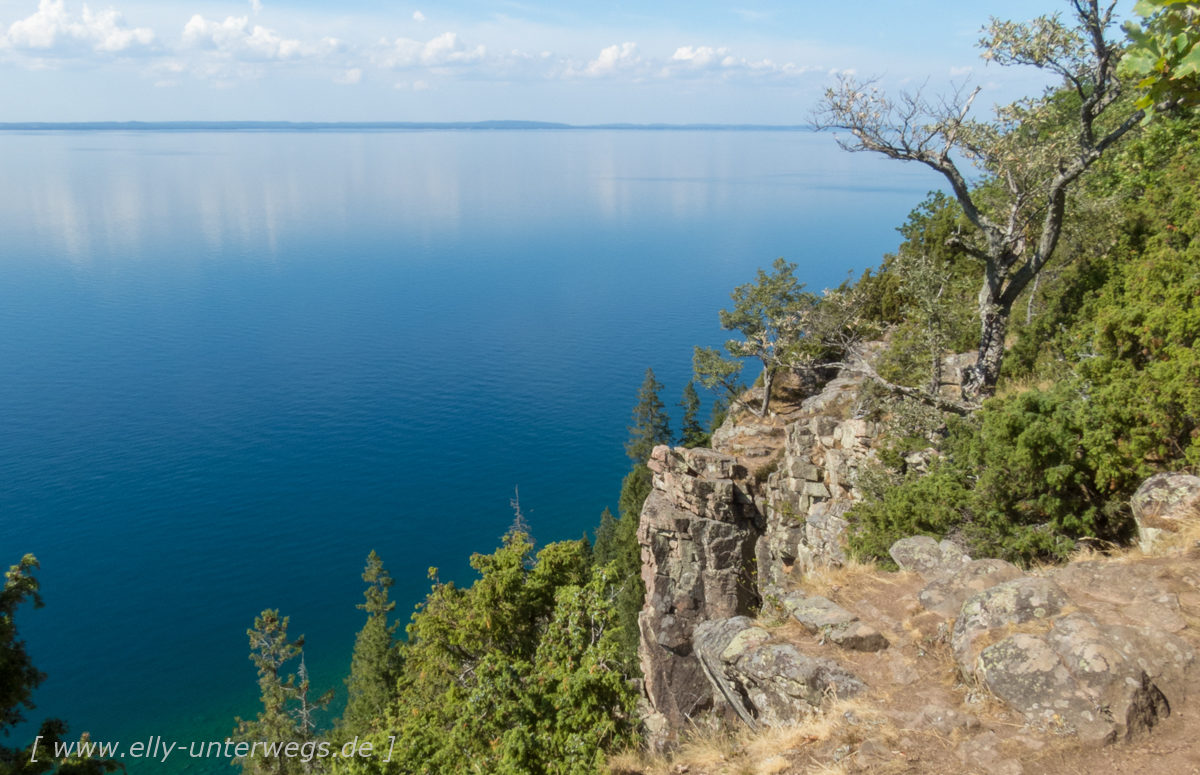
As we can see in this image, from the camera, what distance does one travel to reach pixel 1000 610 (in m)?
11.0

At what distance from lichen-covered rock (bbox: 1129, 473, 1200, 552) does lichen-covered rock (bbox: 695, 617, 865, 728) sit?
22.4ft

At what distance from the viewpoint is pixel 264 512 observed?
7569 centimetres

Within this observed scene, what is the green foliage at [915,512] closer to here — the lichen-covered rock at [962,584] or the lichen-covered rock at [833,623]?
the lichen-covered rock at [962,584]

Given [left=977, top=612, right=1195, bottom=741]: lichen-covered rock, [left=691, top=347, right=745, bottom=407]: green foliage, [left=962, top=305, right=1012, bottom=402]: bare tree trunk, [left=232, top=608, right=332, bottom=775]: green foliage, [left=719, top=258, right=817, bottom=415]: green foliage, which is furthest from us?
[left=691, top=347, right=745, bottom=407]: green foliage

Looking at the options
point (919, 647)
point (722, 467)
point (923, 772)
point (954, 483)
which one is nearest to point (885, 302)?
point (722, 467)

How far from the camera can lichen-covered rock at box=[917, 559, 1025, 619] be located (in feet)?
41.0

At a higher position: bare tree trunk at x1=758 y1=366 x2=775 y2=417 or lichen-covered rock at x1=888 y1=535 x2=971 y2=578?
lichen-covered rock at x1=888 y1=535 x2=971 y2=578

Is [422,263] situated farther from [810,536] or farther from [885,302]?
[810,536]

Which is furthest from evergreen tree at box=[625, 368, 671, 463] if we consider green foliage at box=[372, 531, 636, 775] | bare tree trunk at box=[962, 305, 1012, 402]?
bare tree trunk at box=[962, 305, 1012, 402]

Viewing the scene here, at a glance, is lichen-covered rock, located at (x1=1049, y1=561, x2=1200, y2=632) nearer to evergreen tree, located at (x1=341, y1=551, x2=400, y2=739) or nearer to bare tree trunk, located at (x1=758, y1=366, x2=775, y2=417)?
bare tree trunk, located at (x1=758, y1=366, x2=775, y2=417)

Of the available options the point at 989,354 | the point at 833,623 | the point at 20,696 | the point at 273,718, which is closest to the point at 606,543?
the point at 273,718

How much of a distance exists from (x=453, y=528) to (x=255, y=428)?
35.3m

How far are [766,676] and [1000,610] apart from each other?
3948mm

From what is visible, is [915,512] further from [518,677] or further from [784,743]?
[518,677]
